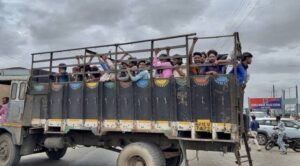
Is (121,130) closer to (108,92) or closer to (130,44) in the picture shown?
(108,92)

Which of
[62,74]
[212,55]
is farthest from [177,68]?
[62,74]

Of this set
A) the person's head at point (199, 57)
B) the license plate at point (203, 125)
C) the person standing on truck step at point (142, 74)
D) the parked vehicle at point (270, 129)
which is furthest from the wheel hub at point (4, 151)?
the parked vehicle at point (270, 129)

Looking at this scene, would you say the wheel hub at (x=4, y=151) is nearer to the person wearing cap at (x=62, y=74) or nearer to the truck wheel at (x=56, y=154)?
the truck wheel at (x=56, y=154)

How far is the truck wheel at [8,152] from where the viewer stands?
973cm

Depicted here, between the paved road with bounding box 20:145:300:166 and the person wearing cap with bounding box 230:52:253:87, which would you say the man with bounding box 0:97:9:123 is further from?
the person wearing cap with bounding box 230:52:253:87

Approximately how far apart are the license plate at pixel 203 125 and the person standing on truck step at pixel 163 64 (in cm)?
124

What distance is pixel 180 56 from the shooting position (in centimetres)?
774

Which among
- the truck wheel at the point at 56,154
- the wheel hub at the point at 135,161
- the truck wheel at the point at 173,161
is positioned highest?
the wheel hub at the point at 135,161

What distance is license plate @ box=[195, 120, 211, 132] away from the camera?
23.7 ft

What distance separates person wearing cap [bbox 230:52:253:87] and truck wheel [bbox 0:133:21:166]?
6.10 meters

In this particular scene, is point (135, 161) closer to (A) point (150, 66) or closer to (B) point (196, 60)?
(A) point (150, 66)

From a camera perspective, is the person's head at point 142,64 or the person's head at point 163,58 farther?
the person's head at point 142,64

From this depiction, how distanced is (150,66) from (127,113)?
1144 mm

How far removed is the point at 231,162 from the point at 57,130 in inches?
224
